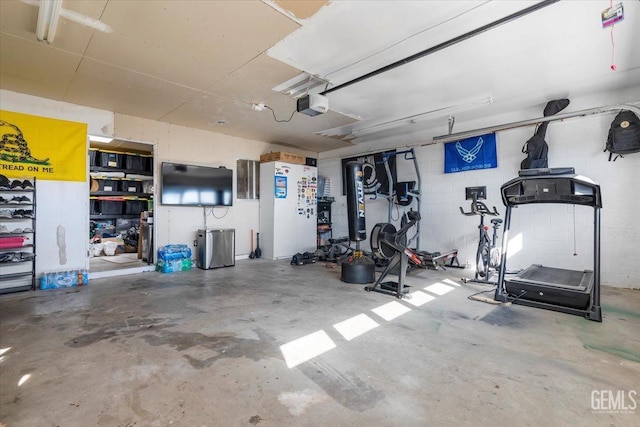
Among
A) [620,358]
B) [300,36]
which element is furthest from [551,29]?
[620,358]

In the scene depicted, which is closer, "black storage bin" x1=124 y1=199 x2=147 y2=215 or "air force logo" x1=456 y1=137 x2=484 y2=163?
"air force logo" x1=456 y1=137 x2=484 y2=163

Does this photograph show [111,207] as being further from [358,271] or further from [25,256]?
[358,271]

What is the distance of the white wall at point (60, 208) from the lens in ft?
14.3

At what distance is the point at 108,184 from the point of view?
723 cm

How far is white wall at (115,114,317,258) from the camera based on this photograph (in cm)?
550

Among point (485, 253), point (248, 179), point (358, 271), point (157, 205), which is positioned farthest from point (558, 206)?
point (157, 205)

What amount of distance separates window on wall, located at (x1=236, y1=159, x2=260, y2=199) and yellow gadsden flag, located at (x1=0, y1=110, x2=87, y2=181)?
2822 millimetres

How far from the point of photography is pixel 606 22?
2.60 metres

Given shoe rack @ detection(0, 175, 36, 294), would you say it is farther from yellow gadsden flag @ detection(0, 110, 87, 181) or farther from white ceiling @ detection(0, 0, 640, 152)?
white ceiling @ detection(0, 0, 640, 152)

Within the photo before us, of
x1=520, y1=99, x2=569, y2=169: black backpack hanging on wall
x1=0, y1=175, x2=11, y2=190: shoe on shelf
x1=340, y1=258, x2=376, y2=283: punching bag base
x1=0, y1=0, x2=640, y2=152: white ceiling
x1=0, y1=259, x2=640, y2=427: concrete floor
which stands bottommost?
x1=0, y1=259, x2=640, y2=427: concrete floor

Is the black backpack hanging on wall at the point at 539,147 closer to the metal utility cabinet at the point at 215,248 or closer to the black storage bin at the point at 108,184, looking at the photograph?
the metal utility cabinet at the point at 215,248

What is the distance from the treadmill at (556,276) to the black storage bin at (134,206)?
27.1 ft

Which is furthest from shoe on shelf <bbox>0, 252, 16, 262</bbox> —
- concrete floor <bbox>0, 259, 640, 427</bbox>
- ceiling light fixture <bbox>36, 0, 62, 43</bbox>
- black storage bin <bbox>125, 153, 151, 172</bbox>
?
black storage bin <bbox>125, 153, 151, 172</bbox>

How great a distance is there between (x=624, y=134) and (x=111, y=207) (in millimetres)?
10177
